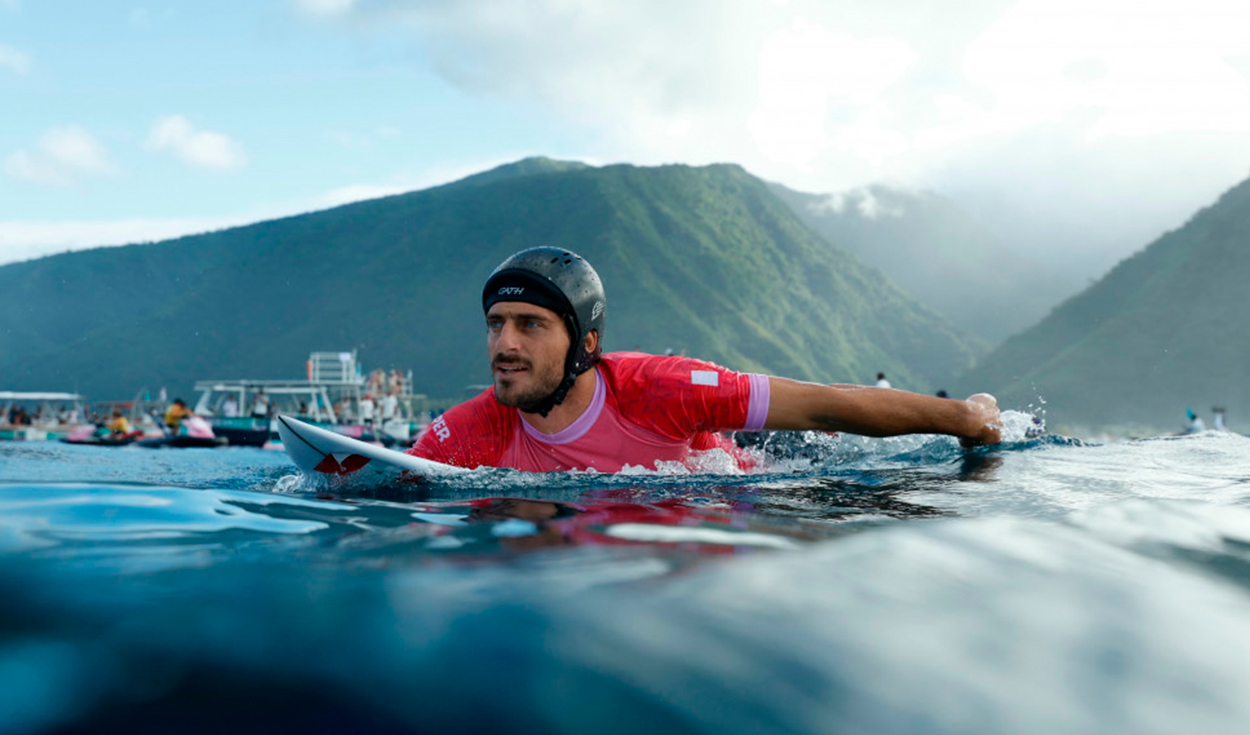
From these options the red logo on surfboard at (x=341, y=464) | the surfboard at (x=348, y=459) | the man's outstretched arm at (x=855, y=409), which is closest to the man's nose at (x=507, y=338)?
the surfboard at (x=348, y=459)

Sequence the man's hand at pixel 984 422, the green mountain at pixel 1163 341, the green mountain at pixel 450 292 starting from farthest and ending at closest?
1. the green mountain at pixel 450 292
2. the green mountain at pixel 1163 341
3. the man's hand at pixel 984 422

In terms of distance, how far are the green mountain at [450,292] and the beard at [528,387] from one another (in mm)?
117910

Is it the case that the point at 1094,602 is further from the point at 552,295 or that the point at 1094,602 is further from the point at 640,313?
the point at 640,313

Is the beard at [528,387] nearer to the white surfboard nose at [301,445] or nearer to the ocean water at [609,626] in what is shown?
the white surfboard nose at [301,445]

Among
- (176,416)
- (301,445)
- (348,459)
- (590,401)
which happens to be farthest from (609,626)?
(176,416)

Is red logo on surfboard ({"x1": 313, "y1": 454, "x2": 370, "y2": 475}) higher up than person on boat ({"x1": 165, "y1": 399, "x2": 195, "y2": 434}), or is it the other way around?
person on boat ({"x1": 165, "y1": 399, "x2": 195, "y2": 434})

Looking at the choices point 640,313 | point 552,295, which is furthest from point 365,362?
point 552,295

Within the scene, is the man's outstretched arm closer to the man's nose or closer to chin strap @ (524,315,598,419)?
chin strap @ (524,315,598,419)

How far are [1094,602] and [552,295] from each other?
3769mm

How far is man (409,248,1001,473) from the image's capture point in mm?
4711

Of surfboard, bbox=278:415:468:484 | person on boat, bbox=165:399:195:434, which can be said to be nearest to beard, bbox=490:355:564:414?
surfboard, bbox=278:415:468:484

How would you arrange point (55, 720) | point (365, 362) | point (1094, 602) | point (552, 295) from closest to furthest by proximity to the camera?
point (55, 720) → point (1094, 602) → point (552, 295) → point (365, 362)

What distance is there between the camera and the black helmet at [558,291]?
474cm

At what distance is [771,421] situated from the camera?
480cm
